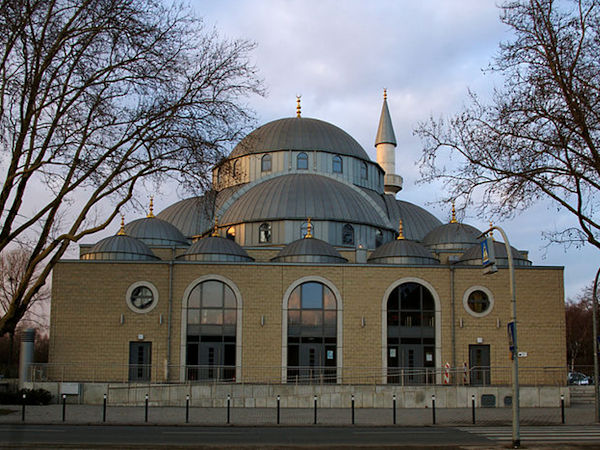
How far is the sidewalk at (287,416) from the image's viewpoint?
24750 mm

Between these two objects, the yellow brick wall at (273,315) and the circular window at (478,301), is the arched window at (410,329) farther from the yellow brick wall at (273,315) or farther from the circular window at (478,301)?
the circular window at (478,301)

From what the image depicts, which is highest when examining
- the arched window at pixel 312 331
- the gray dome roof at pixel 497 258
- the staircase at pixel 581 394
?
the gray dome roof at pixel 497 258

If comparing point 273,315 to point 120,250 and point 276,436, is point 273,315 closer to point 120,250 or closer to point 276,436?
point 120,250

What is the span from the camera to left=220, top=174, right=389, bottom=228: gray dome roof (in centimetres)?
4572

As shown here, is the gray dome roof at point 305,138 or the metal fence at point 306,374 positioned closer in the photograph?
the metal fence at point 306,374

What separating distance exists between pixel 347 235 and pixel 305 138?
10224 mm

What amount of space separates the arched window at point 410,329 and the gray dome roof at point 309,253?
3.91 meters

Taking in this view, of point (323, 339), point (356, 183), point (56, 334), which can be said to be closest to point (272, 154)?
point (356, 183)

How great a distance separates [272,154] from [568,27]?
36.5 meters

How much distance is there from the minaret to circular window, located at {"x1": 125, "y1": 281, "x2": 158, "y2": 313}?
30420 mm

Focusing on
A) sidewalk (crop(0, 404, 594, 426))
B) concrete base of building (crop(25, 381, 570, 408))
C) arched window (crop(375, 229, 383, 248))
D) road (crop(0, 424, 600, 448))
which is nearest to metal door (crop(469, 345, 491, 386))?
concrete base of building (crop(25, 381, 570, 408))

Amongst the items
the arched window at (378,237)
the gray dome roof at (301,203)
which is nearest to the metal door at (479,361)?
the arched window at (378,237)

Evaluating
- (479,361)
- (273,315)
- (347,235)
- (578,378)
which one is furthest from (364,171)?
(578,378)

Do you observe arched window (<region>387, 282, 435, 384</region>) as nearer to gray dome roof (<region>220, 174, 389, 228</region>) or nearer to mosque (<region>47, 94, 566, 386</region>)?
mosque (<region>47, 94, 566, 386</region>)
